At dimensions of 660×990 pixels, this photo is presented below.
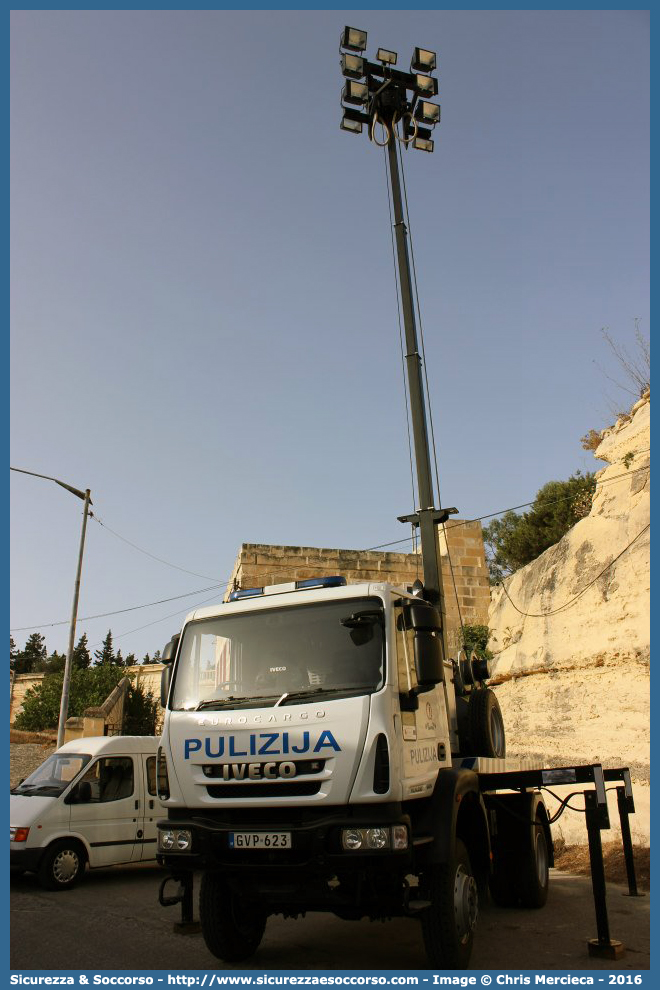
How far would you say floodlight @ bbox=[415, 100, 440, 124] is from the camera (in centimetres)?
1112

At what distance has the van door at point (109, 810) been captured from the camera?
9.83 meters

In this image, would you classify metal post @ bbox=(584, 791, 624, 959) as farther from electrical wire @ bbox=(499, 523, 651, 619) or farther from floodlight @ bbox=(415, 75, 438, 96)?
floodlight @ bbox=(415, 75, 438, 96)

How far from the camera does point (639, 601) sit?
12.0m

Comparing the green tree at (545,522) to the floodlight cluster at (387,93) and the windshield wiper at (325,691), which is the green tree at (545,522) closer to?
the floodlight cluster at (387,93)

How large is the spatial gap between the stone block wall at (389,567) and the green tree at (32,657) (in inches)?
2113

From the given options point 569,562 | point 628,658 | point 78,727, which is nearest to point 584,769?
point 628,658

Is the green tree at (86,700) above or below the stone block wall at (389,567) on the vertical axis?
below

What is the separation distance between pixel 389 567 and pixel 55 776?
9.94 m

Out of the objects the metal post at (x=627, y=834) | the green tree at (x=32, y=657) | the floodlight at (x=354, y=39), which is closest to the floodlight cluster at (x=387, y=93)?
the floodlight at (x=354, y=39)

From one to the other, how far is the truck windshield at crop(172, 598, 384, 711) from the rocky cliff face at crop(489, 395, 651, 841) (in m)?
6.89

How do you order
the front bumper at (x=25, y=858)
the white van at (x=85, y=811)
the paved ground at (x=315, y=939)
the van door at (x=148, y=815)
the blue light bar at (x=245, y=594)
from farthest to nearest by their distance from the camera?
the van door at (x=148, y=815) < the white van at (x=85, y=811) < the front bumper at (x=25, y=858) < the blue light bar at (x=245, y=594) < the paved ground at (x=315, y=939)

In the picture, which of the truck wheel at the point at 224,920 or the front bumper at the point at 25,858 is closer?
the truck wheel at the point at 224,920

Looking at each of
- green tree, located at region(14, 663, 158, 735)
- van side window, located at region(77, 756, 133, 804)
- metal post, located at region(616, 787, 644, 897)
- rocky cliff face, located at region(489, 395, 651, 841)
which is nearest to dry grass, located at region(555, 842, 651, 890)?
rocky cliff face, located at region(489, 395, 651, 841)
